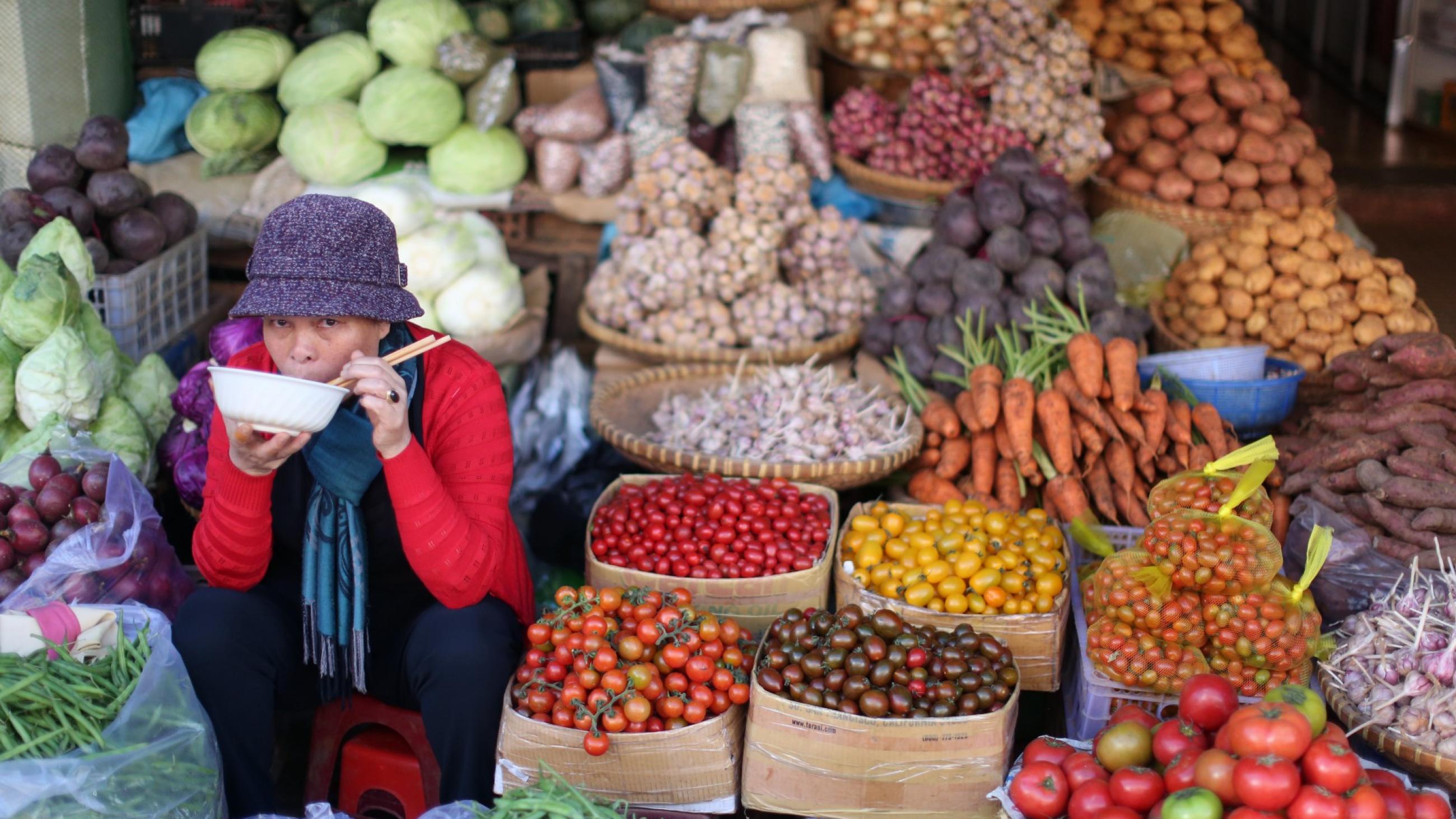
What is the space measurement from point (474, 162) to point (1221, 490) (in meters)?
3.13

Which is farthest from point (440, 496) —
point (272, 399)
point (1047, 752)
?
point (1047, 752)

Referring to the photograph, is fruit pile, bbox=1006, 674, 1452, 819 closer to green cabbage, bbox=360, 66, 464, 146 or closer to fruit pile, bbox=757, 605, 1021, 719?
fruit pile, bbox=757, 605, 1021, 719

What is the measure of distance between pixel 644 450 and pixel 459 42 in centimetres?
228

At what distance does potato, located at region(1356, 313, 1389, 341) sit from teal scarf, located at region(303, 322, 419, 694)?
3039 mm

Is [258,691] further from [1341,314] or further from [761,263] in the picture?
[1341,314]

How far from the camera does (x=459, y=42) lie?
4773 mm

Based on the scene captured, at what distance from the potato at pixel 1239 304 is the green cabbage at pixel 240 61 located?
3.73m

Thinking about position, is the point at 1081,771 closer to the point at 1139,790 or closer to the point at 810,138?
the point at 1139,790

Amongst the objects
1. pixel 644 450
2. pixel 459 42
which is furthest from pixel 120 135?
pixel 644 450

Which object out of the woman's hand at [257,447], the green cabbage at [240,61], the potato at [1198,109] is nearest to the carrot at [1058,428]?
the woman's hand at [257,447]

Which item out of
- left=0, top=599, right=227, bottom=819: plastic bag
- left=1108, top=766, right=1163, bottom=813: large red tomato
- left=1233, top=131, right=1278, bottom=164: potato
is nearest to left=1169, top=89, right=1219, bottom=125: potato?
left=1233, top=131, right=1278, bottom=164: potato

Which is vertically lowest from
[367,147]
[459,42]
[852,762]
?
[852,762]

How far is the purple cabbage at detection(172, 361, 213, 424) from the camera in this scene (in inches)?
122

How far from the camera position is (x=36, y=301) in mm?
3088
